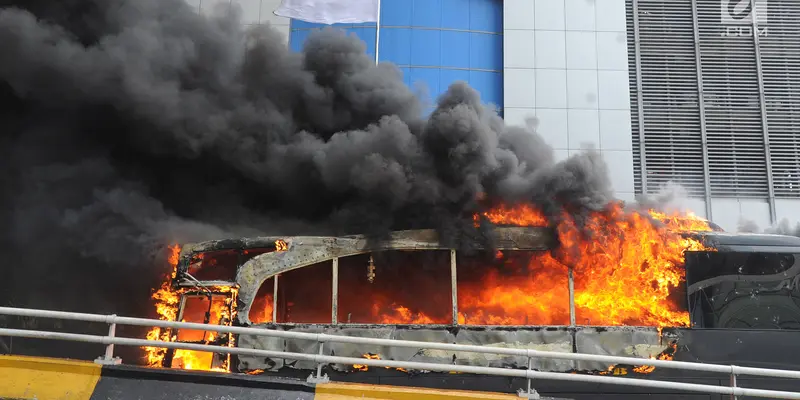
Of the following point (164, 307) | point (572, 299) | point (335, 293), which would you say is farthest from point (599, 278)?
point (164, 307)

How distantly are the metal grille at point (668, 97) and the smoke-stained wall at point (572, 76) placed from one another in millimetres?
1166

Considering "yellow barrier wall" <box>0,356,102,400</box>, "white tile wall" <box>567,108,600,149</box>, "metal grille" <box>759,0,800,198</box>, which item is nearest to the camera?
"yellow barrier wall" <box>0,356,102,400</box>

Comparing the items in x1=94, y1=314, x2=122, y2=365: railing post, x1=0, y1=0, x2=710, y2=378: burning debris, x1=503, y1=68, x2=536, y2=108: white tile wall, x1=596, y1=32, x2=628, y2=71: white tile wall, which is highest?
x1=596, y1=32, x2=628, y2=71: white tile wall

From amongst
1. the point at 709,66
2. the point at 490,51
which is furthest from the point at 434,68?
the point at 709,66

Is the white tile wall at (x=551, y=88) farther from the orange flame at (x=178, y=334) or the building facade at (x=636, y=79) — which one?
the orange flame at (x=178, y=334)

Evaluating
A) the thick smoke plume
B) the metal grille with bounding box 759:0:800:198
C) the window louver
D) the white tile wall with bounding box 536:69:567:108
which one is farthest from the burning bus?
the metal grille with bounding box 759:0:800:198

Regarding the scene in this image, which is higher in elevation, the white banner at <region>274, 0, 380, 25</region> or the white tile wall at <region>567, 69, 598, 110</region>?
A: the white banner at <region>274, 0, 380, 25</region>

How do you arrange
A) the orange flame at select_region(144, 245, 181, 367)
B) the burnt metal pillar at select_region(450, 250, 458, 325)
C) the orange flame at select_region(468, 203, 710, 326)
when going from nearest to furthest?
the burnt metal pillar at select_region(450, 250, 458, 325)
the orange flame at select_region(468, 203, 710, 326)
the orange flame at select_region(144, 245, 181, 367)

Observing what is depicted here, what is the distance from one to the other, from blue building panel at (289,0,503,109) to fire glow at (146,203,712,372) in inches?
370

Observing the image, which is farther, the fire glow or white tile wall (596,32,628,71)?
white tile wall (596,32,628,71)

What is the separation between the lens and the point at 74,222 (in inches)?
415

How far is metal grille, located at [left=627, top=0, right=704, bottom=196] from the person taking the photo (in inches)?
710

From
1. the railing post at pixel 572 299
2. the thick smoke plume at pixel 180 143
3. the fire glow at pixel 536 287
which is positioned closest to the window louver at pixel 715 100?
the thick smoke plume at pixel 180 143

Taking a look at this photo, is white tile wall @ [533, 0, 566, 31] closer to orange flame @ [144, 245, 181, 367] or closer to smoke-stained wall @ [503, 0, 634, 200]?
smoke-stained wall @ [503, 0, 634, 200]
